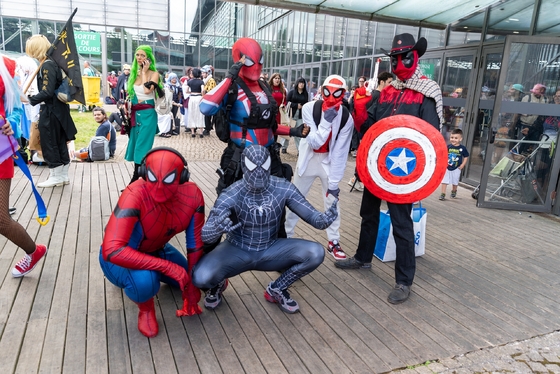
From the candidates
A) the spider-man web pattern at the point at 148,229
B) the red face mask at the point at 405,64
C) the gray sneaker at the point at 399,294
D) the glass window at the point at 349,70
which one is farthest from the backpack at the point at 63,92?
the glass window at the point at 349,70

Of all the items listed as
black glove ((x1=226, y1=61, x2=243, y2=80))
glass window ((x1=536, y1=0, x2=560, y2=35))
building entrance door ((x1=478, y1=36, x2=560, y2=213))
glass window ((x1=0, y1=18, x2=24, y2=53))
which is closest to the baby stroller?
building entrance door ((x1=478, y1=36, x2=560, y2=213))

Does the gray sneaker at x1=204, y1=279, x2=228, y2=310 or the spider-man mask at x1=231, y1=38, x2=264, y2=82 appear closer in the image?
the gray sneaker at x1=204, y1=279, x2=228, y2=310

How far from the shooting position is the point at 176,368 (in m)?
2.34

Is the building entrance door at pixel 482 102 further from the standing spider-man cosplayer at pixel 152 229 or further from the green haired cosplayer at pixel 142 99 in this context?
the standing spider-man cosplayer at pixel 152 229

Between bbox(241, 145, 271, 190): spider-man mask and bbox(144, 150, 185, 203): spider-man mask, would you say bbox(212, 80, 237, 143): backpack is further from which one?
bbox(144, 150, 185, 203): spider-man mask

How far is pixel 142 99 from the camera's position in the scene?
517 cm

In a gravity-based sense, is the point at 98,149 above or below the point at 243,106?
below

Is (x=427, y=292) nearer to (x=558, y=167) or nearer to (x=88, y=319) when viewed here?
(x=88, y=319)

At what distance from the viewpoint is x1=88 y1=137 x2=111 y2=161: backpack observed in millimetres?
7762

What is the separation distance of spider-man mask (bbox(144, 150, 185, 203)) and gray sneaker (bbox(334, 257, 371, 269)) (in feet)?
6.37

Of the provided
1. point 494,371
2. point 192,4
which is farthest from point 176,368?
point 192,4

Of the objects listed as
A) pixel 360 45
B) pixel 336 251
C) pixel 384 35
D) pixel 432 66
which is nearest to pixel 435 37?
pixel 432 66

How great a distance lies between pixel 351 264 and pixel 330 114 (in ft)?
4.59

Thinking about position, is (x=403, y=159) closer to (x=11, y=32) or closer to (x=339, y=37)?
(x=339, y=37)
